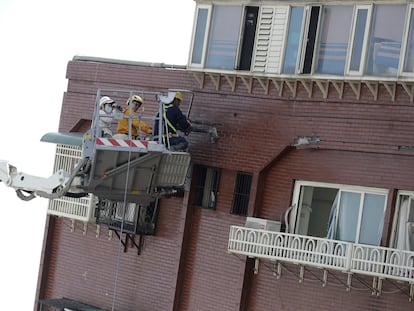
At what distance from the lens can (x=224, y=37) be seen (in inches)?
1484

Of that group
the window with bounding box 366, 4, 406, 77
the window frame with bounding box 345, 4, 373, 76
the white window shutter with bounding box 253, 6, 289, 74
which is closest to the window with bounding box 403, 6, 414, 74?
the window with bounding box 366, 4, 406, 77

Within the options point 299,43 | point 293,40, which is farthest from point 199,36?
point 299,43

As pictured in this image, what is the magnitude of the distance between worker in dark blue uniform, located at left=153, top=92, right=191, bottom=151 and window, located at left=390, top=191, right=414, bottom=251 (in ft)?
18.3

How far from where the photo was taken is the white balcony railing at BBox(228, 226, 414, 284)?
33438mm

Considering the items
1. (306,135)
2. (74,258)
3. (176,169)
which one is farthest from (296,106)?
(74,258)

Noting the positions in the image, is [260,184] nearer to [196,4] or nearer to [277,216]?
[277,216]

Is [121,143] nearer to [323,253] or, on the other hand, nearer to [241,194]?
[241,194]

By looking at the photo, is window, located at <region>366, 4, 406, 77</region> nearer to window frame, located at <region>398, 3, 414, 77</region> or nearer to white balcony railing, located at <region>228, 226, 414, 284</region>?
window frame, located at <region>398, 3, 414, 77</region>

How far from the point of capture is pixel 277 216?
36938mm

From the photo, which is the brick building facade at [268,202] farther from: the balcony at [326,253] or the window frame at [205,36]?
the window frame at [205,36]

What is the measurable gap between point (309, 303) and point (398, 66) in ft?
18.7

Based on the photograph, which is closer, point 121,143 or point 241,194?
point 121,143

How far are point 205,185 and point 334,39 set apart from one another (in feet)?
17.5

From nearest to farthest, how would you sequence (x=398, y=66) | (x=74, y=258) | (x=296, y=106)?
(x=398, y=66) < (x=296, y=106) < (x=74, y=258)
